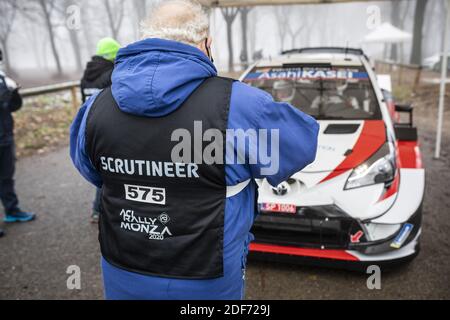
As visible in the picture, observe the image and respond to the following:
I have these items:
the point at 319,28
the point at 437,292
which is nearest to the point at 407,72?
the point at 437,292

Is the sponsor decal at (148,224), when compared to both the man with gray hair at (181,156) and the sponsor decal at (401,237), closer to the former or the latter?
the man with gray hair at (181,156)

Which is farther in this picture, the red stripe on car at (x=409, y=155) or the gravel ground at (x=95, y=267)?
the red stripe on car at (x=409, y=155)

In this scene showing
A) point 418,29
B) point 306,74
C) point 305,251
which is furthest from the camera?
point 418,29

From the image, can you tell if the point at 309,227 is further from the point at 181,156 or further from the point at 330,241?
the point at 181,156

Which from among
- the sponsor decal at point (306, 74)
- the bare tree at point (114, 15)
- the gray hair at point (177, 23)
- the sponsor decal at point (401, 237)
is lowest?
the sponsor decal at point (401, 237)

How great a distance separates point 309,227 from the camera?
281cm

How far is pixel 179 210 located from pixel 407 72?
2224 centimetres

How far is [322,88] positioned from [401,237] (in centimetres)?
200

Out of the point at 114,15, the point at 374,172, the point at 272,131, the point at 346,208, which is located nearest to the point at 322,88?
the point at 374,172

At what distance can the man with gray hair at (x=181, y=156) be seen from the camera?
138 cm

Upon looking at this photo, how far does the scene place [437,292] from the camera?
110 inches

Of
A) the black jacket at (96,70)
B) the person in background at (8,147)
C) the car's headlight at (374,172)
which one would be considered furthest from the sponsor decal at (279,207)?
the person in background at (8,147)

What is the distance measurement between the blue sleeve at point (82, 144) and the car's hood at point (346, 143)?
171 cm
